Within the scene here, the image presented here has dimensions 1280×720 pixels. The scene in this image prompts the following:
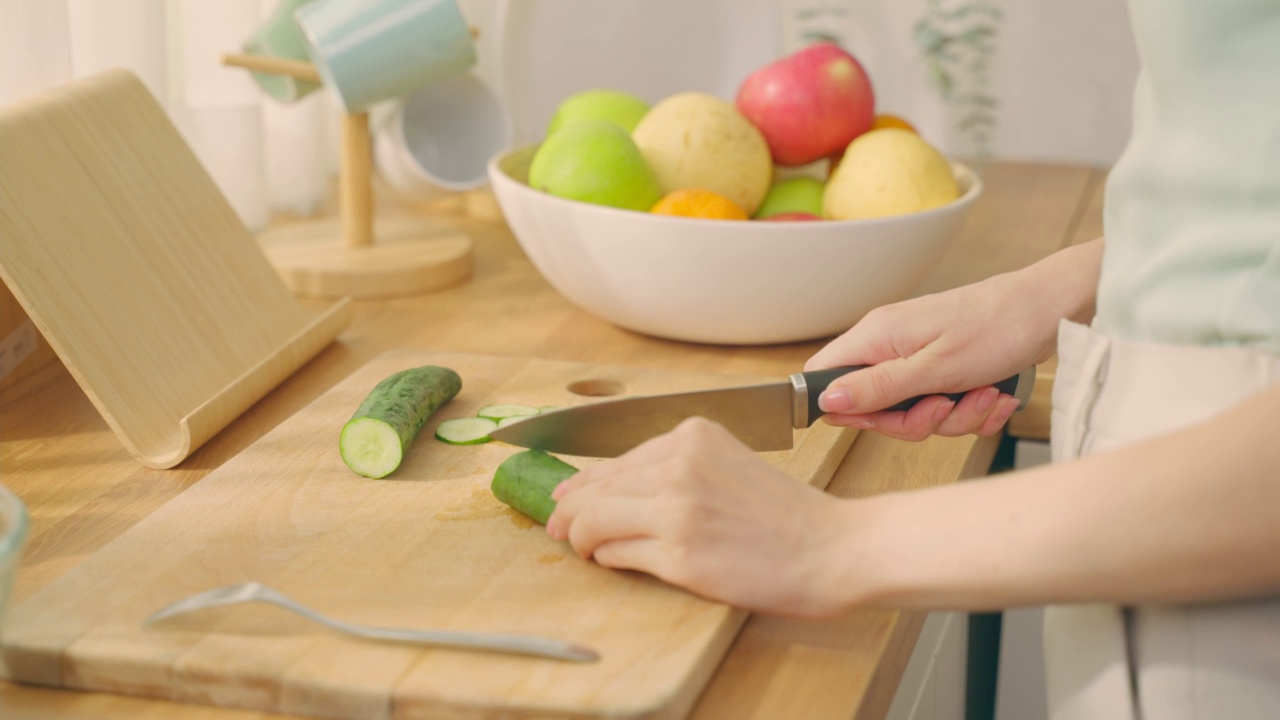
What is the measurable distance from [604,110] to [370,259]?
348 mm

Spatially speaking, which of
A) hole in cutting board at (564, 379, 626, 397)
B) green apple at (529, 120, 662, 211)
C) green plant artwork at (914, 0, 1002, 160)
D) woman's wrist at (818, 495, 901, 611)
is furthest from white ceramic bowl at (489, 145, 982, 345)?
green plant artwork at (914, 0, 1002, 160)

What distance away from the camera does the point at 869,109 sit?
1.46m

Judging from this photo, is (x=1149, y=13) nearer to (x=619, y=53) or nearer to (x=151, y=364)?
(x=151, y=364)

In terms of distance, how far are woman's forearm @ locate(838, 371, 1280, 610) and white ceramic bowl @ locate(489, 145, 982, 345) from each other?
0.53m

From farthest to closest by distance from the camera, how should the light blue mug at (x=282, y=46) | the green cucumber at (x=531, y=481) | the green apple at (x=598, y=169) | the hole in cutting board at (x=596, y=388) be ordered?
the light blue mug at (x=282, y=46), the green apple at (x=598, y=169), the hole in cutting board at (x=596, y=388), the green cucumber at (x=531, y=481)

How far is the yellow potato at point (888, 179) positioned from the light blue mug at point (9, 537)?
0.90 meters

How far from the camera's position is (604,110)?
1530mm

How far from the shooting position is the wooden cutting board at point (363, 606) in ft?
2.44

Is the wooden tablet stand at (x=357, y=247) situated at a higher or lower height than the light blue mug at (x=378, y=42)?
lower

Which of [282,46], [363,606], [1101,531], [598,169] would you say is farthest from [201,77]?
[1101,531]

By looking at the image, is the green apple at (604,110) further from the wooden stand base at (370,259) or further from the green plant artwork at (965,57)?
the green plant artwork at (965,57)

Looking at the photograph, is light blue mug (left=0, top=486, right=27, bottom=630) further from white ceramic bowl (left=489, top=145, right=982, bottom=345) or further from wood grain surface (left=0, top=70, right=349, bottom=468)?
white ceramic bowl (left=489, top=145, right=982, bottom=345)

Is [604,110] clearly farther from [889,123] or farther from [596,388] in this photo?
[596,388]

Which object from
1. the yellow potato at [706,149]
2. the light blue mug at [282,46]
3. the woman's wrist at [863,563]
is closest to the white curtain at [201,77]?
the light blue mug at [282,46]
